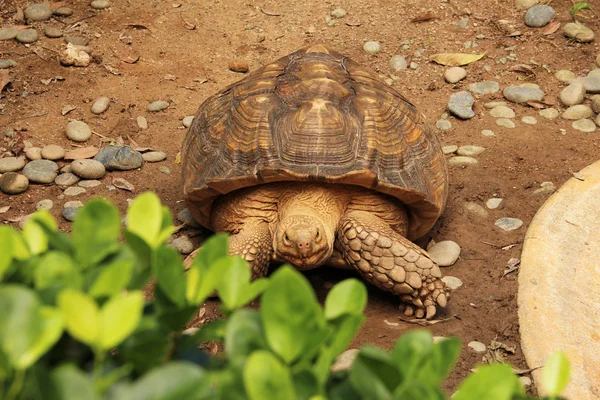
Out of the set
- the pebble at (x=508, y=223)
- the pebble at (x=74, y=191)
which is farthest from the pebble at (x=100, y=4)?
the pebble at (x=508, y=223)

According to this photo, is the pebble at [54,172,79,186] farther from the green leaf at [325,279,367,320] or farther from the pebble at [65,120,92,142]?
the green leaf at [325,279,367,320]

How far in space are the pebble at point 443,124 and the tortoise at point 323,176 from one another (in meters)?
1.18

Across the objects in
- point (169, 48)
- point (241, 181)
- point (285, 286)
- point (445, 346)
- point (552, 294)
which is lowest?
point (169, 48)

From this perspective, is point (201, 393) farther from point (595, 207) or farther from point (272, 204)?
point (595, 207)

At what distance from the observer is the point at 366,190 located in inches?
156

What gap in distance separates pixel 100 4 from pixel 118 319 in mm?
6222

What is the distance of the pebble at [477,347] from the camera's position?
11.3 ft

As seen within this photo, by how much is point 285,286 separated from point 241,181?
2.67 m

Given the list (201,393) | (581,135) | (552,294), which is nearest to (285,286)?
(201,393)

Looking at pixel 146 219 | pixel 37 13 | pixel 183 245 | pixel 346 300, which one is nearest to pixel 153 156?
pixel 183 245

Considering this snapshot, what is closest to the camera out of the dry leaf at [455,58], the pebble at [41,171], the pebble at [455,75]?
the pebble at [41,171]

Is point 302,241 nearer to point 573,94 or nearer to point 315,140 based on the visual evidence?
point 315,140

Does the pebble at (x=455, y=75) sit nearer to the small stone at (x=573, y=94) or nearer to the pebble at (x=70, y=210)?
the small stone at (x=573, y=94)

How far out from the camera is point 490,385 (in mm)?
1076
